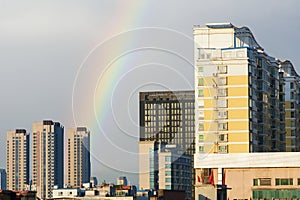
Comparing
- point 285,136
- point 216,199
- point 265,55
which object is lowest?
point 216,199

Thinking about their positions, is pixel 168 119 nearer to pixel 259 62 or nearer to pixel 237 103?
pixel 259 62

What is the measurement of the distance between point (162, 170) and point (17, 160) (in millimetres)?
33905

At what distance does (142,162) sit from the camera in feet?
191

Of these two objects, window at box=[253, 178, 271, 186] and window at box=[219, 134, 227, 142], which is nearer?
window at box=[253, 178, 271, 186]

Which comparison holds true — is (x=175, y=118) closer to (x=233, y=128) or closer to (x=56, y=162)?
(x=56, y=162)

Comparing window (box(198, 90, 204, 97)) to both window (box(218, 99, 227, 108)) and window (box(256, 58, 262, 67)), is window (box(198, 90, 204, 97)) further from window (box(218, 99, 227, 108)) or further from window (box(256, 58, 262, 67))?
window (box(256, 58, 262, 67))

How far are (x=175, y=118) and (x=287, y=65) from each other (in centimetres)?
2211

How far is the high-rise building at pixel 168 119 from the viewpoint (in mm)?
65188

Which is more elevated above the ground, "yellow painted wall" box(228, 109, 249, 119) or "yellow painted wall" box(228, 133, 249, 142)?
"yellow painted wall" box(228, 109, 249, 119)

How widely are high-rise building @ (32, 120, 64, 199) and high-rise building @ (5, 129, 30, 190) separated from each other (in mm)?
1201

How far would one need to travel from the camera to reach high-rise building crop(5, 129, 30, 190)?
86000mm

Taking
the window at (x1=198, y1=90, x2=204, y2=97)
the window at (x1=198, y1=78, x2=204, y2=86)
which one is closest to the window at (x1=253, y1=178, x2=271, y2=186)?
the window at (x1=198, y1=90, x2=204, y2=97)

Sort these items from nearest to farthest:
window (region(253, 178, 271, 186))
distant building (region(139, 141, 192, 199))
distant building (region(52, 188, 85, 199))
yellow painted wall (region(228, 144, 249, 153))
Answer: window (region(253, 178, 271, 186)) → yellow painted wall (region(228, 144, 249, 153)) → distant building (region(52, 188, 85, 199)) → distant building (region(139, 141, 192, 199))

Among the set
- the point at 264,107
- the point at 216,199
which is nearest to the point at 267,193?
the point at 216,199
